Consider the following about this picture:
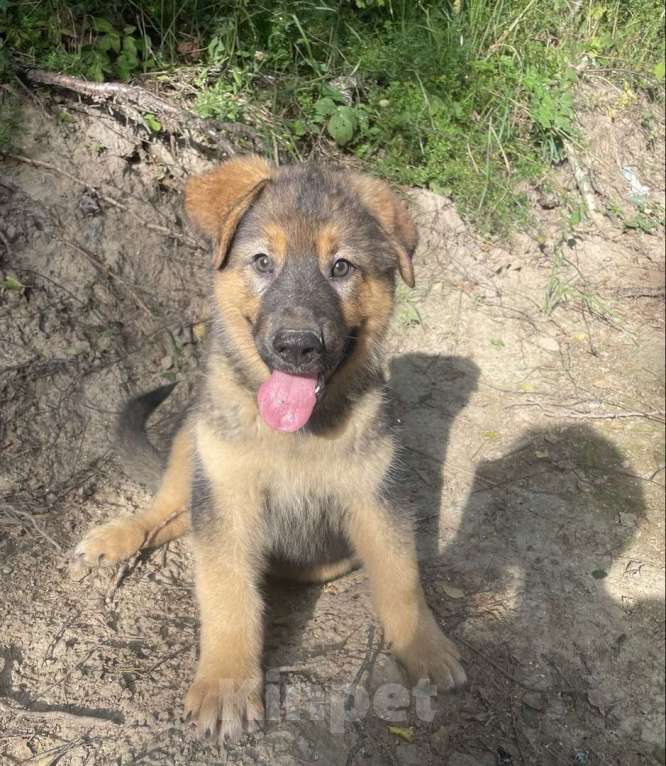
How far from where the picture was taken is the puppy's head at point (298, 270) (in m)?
2.78

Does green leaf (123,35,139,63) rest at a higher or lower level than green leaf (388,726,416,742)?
higher

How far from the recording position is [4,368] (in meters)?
4.16

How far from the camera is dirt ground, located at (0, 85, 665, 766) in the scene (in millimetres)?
2906

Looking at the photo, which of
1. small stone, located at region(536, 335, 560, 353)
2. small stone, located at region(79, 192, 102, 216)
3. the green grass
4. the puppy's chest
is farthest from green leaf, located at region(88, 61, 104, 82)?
small stone, located at region(536, 335, 560, 353)

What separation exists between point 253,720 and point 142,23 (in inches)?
198

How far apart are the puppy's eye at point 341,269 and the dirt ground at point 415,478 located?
5.30ft

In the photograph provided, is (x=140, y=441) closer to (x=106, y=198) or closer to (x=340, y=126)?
(x=106, y=198)

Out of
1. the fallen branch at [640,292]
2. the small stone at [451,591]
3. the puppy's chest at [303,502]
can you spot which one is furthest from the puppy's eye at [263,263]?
the fallen branch at [640,292]

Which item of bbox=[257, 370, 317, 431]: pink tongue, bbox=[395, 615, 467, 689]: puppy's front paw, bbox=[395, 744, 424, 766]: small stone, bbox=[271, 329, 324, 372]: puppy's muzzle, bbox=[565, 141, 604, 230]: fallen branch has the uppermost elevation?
bbox=[271, 329, 324, 372]: puppy's muzzle

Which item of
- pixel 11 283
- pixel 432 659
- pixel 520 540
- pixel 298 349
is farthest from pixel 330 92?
pixel 432 659

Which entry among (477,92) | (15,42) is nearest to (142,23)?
(15,42)

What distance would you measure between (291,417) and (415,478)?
1.98m

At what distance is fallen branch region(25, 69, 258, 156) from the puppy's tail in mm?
2227

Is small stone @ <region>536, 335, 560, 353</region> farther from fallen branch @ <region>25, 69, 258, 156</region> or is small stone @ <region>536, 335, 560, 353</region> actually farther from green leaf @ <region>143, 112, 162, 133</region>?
green leaf @ <region>143, 112, 162, 133</region>
